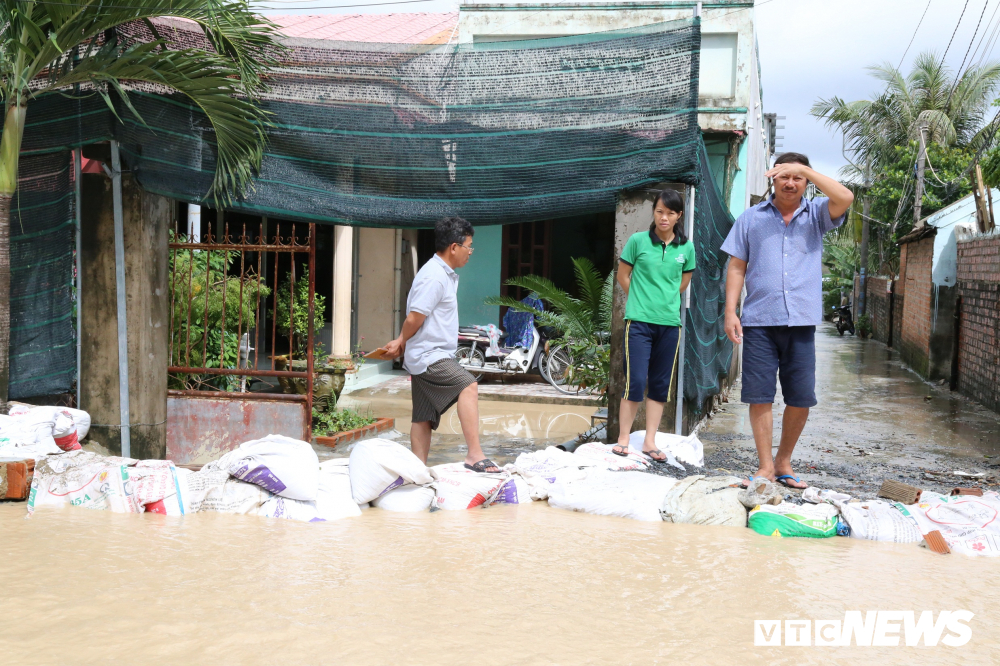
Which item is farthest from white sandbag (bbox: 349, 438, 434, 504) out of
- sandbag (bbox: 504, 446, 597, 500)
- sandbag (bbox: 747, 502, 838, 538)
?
sandbag (bbox: 747, 502, 838, 538)

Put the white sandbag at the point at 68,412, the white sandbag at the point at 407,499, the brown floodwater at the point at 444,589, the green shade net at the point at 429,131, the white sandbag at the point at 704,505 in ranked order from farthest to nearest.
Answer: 1. the green shade net at the point at 429,131
2. the white sandbag at the point at 68,412
3. the white sandbag at the point at 407,499
4. the white sandbag at the point at 704,505
5. the brown floodwater at the point at 444,589

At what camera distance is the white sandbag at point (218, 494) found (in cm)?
427

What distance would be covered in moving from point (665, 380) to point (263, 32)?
10.5 ft

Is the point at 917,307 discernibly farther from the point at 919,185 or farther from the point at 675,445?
the point at 675,445

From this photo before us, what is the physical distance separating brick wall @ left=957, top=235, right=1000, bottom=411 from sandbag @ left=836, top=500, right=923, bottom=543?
17.6ft

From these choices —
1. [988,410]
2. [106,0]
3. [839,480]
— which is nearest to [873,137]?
[988,410]

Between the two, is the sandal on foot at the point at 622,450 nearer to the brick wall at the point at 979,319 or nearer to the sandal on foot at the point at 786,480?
the sandal on foot at the point at 786,480

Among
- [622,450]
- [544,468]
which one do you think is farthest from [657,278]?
[544,468]

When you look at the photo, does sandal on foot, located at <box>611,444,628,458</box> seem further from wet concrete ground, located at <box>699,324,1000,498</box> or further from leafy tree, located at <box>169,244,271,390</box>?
leafy tree, located at <box>169,244,271,390</box>

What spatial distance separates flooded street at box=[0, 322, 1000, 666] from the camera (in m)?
2.66

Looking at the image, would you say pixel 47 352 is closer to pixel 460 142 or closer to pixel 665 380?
pixel 460 142

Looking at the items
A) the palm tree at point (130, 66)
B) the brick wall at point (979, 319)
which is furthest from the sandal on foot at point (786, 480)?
the brick wall at point (979, 319)

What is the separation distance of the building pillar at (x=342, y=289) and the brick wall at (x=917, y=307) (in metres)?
8.38

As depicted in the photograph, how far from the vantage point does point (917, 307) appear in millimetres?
15102
